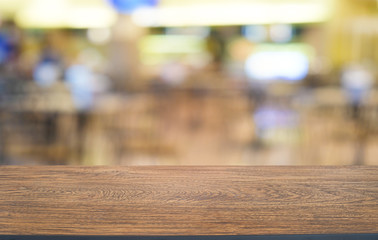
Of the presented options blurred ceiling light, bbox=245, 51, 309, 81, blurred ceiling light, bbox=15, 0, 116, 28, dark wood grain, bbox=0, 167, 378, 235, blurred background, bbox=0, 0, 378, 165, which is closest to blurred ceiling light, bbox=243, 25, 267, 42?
blurred background, bbox=0, 0, 378, 165

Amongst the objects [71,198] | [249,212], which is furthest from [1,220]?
[249,212]

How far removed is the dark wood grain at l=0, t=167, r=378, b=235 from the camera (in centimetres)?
77

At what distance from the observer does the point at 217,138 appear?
6184 mm

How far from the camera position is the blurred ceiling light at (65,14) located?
9703mm

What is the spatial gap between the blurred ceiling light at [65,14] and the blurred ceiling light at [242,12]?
1236 mm

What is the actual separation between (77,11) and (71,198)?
973cm

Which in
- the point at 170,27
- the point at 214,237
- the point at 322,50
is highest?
the point at 170,27

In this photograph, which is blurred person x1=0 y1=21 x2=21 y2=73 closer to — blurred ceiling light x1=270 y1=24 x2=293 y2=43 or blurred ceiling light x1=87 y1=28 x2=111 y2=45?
blurred ceiling light x1=87 y1=28 x2=111 y2=45

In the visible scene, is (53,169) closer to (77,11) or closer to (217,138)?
(217,138)

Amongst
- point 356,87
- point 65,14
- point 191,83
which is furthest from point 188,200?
point 65,14

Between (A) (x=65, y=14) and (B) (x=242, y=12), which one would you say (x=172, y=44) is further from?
(A) (x=65, y=14)

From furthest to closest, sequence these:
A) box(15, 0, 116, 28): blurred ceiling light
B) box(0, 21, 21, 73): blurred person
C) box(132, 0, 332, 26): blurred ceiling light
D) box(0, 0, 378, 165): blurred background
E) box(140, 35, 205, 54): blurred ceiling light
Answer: box(140, 35, 205, 54): blurred ceiling light → box(15, 0, 116, 28): blurred ceiling light → box(132, 0, 332, 26): blurred ceiling light → box(0, 21, 21, 73): blurred person → box(0, 0, 378, 165): blurred background

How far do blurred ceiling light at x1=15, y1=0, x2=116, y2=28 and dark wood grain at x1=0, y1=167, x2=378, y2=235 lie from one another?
897 centimetres

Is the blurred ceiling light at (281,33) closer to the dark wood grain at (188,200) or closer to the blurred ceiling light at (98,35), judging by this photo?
the blurred ceiling light at (98,35)
